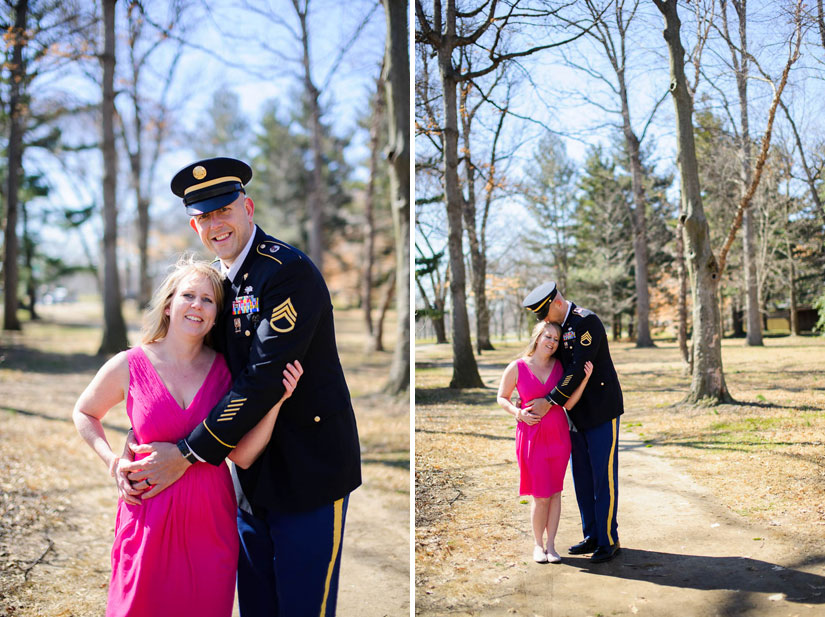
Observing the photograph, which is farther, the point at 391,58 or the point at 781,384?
the point at 391,58

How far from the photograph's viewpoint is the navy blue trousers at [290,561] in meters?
2.16

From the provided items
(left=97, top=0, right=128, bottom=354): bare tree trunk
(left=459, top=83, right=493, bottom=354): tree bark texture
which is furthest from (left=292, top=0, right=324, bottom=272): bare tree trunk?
(left=459, top=83, right=493, bottom=354): tree bark texture

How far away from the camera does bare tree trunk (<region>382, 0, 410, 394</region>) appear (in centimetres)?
724

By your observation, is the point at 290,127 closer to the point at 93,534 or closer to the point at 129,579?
the point at 93,534

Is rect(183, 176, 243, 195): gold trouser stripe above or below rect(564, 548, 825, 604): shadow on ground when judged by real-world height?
above

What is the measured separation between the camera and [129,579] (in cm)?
201

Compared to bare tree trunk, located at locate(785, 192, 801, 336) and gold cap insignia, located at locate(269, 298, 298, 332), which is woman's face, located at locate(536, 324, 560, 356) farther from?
gold cap insignia, located at locate(269, 298, 298, 332)

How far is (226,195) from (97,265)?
992 cm

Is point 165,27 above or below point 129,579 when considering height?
above

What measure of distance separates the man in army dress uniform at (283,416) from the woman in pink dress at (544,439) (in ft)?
3.48

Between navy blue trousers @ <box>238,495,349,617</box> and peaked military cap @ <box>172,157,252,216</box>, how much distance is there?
1.00 meters

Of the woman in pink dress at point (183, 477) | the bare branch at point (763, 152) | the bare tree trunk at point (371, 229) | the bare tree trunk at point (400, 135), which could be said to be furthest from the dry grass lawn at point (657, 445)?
the bare tree trunk at point (371, 229)

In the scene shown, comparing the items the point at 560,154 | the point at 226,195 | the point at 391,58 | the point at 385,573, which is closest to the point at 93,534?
the point at 385,573

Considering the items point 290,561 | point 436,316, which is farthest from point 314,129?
point 290,561
